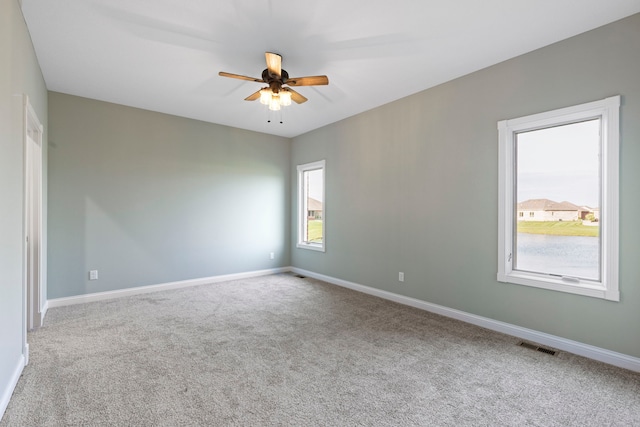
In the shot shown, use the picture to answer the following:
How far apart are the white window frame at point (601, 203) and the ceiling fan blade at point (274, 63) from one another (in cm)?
233

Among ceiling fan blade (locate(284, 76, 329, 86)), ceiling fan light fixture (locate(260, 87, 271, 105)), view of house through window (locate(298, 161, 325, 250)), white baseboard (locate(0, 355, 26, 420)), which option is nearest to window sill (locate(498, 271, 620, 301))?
ceiling fan blade (locate(284, 76, 329, 86))

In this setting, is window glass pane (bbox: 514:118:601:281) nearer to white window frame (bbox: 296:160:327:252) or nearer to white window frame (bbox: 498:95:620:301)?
white window frame (bbox: 498:95:620:301)

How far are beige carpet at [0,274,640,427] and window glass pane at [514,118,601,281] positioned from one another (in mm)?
841

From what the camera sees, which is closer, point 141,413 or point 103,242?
point 141,413

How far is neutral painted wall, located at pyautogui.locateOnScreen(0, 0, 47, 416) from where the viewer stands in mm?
1978

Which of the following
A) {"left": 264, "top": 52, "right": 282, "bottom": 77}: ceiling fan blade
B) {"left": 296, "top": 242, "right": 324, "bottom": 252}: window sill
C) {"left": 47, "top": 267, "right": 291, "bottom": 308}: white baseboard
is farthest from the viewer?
{"left": 296, "top": 242, "right": 324, "bottom": 252}: window sill

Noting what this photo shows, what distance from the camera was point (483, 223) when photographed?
11.3 feet

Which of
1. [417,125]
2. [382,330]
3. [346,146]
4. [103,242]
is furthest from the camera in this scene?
[346,146]

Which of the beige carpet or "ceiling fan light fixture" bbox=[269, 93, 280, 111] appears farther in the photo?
"ceiling fan light fixture" bbox=[269, 93, 280, 111]

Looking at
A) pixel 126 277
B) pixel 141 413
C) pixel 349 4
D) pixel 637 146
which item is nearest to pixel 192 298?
pixel 126 277

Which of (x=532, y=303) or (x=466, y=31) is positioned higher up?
(x=466, y=31)

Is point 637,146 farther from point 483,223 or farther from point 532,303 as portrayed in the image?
point 532,303

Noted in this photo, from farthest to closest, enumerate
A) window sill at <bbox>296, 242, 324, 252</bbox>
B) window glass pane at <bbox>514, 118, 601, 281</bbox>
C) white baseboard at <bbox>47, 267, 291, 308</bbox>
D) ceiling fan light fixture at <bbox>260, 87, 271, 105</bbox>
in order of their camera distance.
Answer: window sill at <bbox>296, 242, 324, 252</bbox>, white baseboard at <bbox>47, 267, 291, 308</bbox>, ceiling fan light fixture at <bbox>260, 87, 271, 105</bbox>, window glass pane at <bbox>514, 118, 601, 281</bbox>

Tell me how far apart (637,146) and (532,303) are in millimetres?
1583
